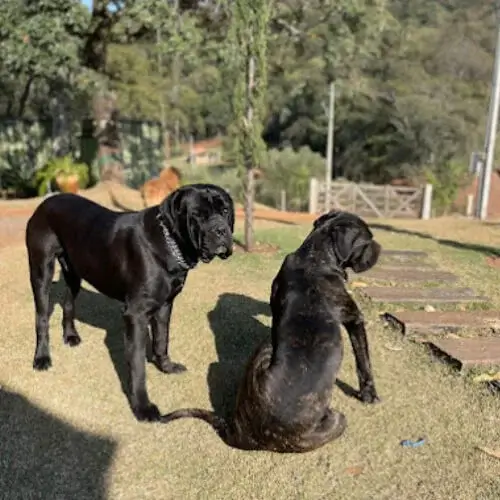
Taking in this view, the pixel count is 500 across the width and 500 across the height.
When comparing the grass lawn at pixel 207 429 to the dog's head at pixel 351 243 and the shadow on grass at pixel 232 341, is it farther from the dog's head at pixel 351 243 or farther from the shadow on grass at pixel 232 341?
the dog's head at pixel 351 243

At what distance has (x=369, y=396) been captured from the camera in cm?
467

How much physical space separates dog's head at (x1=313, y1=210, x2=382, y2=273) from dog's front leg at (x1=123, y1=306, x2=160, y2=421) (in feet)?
5.00

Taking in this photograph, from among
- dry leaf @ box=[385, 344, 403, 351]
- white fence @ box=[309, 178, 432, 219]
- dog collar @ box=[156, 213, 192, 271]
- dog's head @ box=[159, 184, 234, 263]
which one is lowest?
white fence @ box=[309, 178, 432, 219]

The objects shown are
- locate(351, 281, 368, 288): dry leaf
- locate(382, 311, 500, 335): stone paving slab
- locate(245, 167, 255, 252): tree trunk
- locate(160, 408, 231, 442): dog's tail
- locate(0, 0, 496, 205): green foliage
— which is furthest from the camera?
locate(0, 0, 496, 205): green foliage

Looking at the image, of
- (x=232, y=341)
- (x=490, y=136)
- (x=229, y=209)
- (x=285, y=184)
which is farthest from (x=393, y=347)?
(x=285, y=184)

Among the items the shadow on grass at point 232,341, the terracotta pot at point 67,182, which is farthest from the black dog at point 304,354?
the terracotta pot at point 67,182

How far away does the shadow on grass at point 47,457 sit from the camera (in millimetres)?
3604

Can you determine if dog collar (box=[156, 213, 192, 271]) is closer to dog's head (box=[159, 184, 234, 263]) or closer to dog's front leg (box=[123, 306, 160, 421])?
dog's head (box=[159, 184, 234, 263])

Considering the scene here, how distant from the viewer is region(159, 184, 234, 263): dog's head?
13.3ft

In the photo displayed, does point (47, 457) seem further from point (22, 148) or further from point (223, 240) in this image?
point (22, 148)

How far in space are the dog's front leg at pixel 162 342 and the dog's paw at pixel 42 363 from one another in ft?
3.09

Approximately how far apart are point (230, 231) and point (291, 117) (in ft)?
149

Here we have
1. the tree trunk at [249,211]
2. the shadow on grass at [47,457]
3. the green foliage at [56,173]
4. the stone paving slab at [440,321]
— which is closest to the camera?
the shadow on grass at [47,457]

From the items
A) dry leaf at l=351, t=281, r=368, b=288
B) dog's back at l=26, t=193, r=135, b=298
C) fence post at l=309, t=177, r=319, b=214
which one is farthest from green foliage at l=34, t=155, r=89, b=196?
dog's back at l=26, t=193, r=135, b=298
